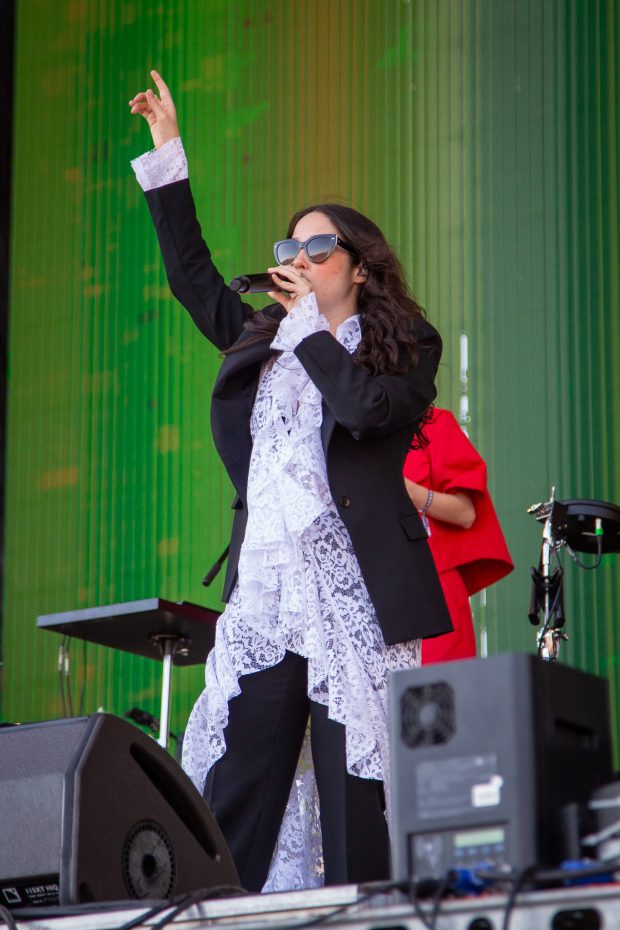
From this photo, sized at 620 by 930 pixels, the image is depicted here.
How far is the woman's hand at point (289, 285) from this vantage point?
96.8 inches

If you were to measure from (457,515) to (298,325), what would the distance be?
1.39 m

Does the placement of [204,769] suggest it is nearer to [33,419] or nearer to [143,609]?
[143,609]

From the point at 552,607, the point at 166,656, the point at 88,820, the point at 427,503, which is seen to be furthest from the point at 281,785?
the point at 166,656

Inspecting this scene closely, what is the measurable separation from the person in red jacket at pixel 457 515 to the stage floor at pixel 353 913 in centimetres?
218

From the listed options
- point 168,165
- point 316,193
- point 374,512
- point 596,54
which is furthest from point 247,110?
point 374,512

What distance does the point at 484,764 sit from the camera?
1.29m

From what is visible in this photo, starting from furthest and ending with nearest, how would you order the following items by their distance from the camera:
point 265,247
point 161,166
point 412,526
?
point 265,247
point 161,166
point 412,526

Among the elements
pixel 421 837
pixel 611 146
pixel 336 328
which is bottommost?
pixel 421 837

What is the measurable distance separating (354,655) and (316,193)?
9.39 ft

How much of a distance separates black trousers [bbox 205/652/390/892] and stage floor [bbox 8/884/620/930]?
0.73 meters

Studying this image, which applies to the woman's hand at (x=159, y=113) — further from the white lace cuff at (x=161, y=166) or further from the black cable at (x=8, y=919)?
the black cable at (x=8, y=919)

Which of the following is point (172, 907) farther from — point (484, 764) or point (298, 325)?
point (298, 325)

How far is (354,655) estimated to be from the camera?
2252 mm

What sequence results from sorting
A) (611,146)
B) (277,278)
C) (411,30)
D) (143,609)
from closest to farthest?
(277,278) → (143,609) → (611,146) → (411,30)
